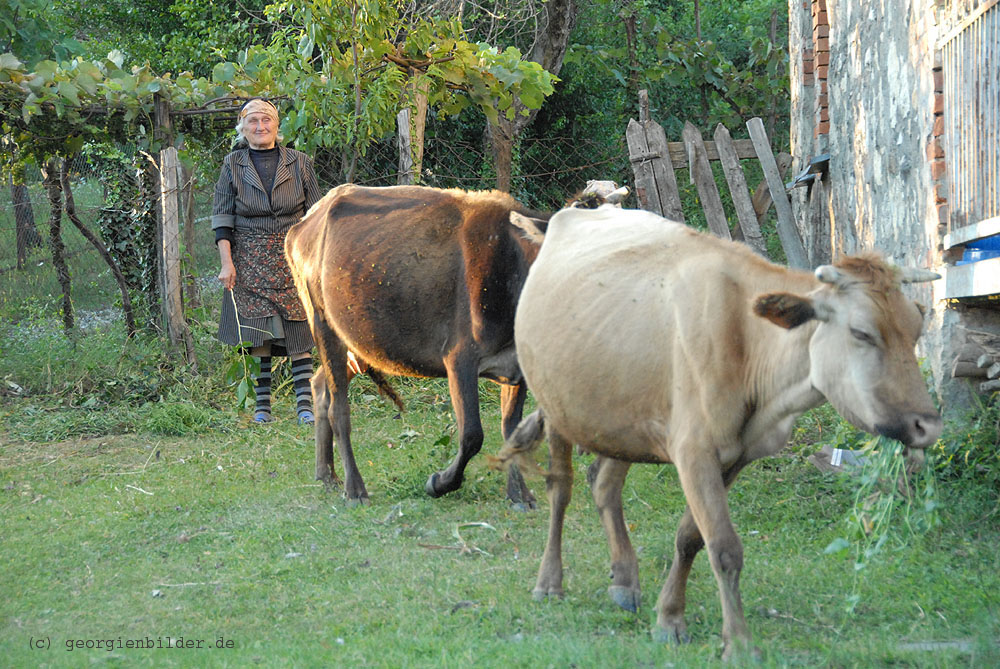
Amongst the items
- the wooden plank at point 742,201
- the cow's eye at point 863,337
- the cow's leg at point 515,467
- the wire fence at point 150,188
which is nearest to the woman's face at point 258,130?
the wire fence at point 150,188

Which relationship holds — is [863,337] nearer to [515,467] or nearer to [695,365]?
[695,365]

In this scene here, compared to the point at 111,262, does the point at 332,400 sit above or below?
below

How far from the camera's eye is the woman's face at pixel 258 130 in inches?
320

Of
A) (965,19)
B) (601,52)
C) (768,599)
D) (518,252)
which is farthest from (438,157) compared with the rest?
(768,599)

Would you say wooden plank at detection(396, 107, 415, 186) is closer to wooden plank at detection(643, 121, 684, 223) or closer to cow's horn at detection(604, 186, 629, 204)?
wooden plank at detection(643, 121, 684, 223)

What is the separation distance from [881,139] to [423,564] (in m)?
4.23

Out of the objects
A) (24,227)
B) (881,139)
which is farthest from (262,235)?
(24,227)

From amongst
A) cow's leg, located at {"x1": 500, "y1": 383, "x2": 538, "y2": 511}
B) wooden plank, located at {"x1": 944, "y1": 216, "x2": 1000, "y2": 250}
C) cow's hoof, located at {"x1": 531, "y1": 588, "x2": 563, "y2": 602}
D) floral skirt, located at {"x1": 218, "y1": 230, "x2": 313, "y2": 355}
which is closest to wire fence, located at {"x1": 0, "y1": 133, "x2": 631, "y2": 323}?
floral skirt, located at {"x1": 218, "y1": 230, "x2": 313, "y2": 355}

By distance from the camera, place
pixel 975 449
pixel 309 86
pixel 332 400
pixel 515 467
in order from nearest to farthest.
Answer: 1. pixel 975 449
2. pixel 515 467
3. pixel 332 400
4. pixel 309 86

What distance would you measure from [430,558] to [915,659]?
8.09 ft

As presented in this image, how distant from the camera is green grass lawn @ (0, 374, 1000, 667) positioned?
12.5 ft

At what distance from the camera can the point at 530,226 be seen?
19.0ft

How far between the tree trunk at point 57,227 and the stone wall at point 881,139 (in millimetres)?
8127

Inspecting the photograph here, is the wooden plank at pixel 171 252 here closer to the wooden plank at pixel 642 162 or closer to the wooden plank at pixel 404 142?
the wooden plank at pixel 404 142
